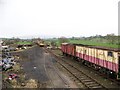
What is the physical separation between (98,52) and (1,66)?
13.1 metres

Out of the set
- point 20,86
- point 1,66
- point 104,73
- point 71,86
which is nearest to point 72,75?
point 104,73

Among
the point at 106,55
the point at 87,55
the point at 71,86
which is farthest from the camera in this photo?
the point at 87,55

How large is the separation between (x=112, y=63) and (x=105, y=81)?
6.12 feet

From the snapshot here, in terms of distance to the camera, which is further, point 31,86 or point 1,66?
point 1,66

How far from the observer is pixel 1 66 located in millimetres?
28250

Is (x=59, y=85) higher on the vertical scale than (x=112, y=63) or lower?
lower

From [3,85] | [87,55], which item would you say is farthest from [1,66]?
[87,55]

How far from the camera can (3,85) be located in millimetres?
18938

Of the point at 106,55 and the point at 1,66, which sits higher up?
the point at 106,55

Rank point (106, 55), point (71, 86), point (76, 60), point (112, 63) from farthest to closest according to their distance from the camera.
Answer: point (76, 60) < point (106, 55) < point (112, 63) < point (71, 86)

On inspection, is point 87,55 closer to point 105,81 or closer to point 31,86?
point 105,81

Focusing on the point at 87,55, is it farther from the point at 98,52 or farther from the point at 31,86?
the point at 31,86

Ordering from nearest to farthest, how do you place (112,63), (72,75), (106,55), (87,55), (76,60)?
(112,63), (106,55), (72,75), (87,55), (76,60)

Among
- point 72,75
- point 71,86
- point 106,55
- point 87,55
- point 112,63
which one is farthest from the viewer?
point 87,55
